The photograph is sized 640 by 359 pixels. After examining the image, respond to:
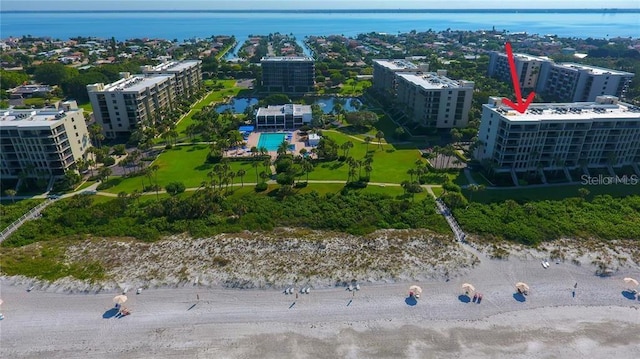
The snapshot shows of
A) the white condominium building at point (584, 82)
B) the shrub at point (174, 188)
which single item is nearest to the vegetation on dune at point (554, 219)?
the shrub at point (174, 188)

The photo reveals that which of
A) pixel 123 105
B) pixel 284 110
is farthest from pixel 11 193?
pixel 284 110

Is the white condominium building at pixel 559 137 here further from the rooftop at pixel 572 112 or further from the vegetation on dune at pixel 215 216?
the vegetation on dune at pixel 215 216

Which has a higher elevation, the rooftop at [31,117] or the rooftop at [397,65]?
the rooftop at [31,117]

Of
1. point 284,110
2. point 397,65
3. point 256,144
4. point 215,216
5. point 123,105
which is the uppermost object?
point 397,65

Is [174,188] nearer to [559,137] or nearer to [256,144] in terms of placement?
[256,144]

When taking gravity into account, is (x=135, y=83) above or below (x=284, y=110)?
above

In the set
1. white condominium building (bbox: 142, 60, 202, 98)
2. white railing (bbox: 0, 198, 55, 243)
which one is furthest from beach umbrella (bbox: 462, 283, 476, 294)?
white condominium building (bbox: 142, 60, 202, 98)

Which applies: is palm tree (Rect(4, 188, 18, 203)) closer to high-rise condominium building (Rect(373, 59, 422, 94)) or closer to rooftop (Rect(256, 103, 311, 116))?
rooftop (Rect(256, 103, 311, 116))
